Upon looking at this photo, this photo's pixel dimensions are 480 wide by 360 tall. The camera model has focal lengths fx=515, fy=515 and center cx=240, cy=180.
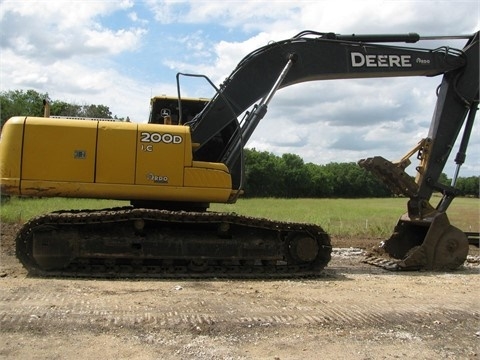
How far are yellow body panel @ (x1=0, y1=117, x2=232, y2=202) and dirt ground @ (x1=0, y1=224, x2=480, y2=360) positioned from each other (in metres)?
1.35

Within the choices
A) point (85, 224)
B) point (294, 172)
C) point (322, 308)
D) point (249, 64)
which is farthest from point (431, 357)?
point (294, 172)

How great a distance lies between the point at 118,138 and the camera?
772cm

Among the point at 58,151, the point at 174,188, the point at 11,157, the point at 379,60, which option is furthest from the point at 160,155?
the point at 379,60

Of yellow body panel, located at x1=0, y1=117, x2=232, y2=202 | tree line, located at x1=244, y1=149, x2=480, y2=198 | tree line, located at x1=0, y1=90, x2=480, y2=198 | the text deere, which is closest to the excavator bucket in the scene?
the text deere

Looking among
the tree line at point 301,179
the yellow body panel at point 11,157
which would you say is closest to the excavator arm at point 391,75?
the yellow body panel at point 11,157

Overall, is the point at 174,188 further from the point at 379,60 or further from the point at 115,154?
the point at 379,60

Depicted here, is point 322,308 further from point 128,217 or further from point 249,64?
point 249,64

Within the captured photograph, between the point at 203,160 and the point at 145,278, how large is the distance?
2.36 meters

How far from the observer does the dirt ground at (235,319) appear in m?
4.54

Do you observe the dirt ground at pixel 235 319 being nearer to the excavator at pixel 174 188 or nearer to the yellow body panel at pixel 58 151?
the excavator at pixel 174 188

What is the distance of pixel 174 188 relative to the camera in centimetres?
783

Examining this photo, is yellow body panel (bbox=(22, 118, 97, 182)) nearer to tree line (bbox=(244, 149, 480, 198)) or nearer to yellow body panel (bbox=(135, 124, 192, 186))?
yellow body panel (bbox=(135, 124, 192, 186))

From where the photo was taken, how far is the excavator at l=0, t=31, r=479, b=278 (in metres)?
7.55

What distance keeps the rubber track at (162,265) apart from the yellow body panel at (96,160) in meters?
0.37
